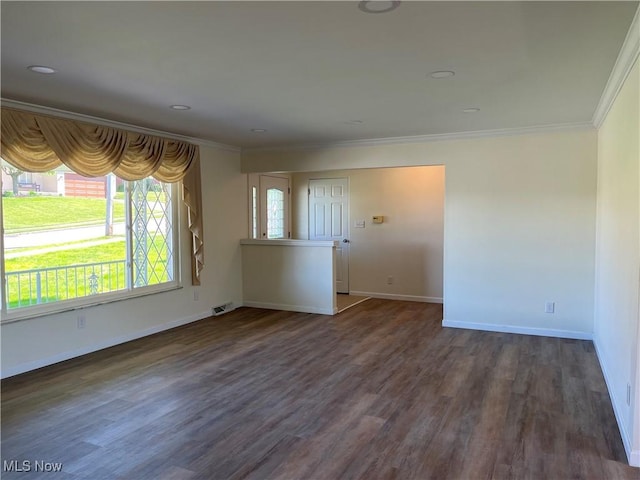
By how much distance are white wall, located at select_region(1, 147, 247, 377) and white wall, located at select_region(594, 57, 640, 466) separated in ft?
14.7

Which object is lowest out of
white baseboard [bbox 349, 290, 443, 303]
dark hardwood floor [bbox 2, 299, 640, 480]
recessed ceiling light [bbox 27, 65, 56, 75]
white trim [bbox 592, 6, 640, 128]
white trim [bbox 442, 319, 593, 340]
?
dark hardwood floor [bbox 2, 299, 640, 480]

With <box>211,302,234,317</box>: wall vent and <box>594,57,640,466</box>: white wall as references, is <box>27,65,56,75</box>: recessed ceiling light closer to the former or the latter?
<box>594,57,640,466</box>: white wall

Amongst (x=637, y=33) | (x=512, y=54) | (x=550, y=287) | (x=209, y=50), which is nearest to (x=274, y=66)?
(x=209, y=50)

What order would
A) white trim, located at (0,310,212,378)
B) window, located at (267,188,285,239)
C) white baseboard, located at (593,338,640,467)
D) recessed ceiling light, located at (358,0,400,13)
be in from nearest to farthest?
recessed ceiling light, located at (358,0,400,13) < white baseboard, located at (593,338,640,467) < white trim, located at (0,310,212,378) < window, located at (267,188,285,239)

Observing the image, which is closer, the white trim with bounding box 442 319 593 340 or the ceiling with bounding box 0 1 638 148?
the ceiling with bounding box 0 1 638 148

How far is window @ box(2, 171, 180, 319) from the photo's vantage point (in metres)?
4.00

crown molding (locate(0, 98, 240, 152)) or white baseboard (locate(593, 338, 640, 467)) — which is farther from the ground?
crown molding (locate(0, 98, 240, 152))

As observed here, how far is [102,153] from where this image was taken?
4.46 meters

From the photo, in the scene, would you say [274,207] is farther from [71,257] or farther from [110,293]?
[71,257]

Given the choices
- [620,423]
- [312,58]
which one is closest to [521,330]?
[620,423]

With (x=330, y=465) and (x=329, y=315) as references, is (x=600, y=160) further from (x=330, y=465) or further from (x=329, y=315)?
(x=330, y=465)

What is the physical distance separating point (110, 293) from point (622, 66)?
4823 mm

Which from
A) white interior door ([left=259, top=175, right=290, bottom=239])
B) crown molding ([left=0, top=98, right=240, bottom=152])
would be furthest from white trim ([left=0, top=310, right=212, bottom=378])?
crown molding ([left=0, top=98, right=240, bottom=152])

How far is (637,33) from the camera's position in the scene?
2350 mm
